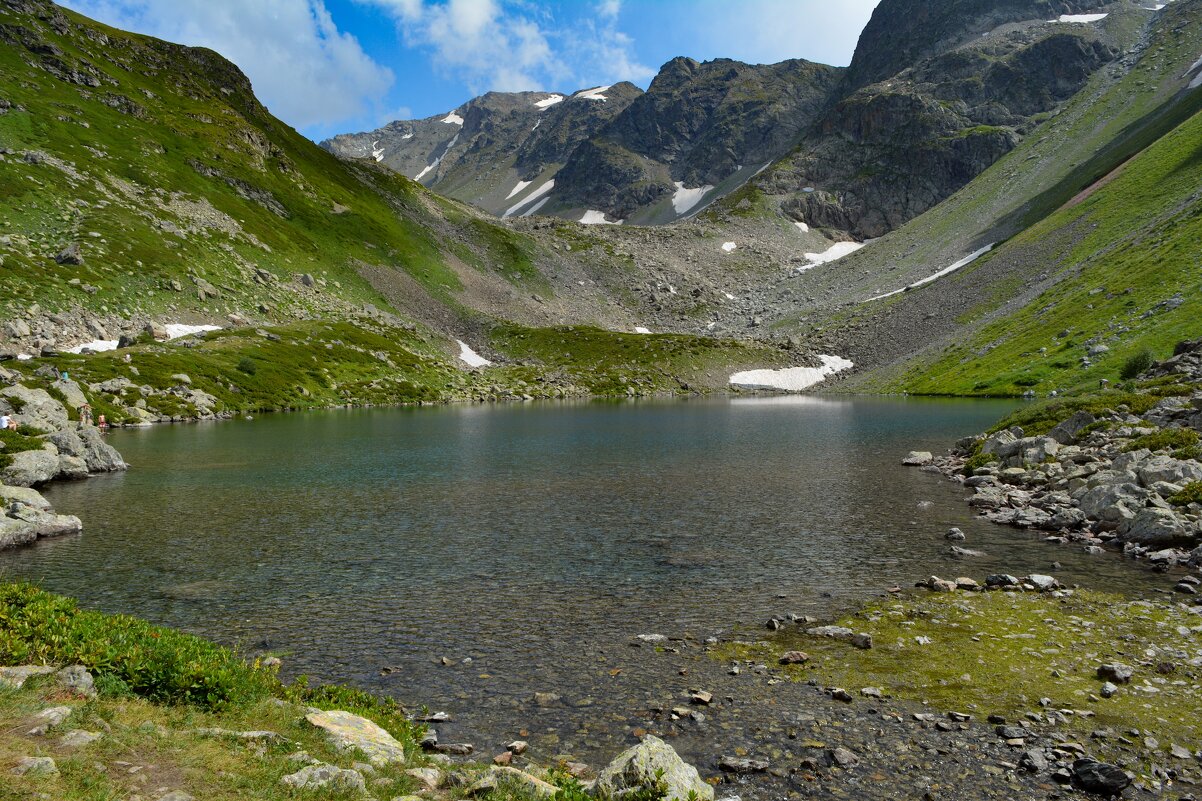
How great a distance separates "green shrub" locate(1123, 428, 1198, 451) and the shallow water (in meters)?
9.73

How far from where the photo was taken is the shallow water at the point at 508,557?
1827cm

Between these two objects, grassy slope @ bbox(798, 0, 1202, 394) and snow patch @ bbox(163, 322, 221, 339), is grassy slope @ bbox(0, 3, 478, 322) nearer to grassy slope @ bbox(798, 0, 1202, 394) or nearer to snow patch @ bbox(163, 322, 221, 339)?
snow patch @ bbox(163, 322, 221, 339)

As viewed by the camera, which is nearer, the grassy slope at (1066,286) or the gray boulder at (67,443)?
the gray boulder at (67,443)

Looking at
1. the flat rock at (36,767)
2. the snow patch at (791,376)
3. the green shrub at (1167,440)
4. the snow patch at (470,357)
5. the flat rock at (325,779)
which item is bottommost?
the flat rock at (325,779)

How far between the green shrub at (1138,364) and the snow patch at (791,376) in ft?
296

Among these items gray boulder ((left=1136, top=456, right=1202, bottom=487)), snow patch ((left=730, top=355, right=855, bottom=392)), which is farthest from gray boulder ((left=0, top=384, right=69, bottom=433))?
snow patch ((left=730, top=355, right=855, bottom=392))

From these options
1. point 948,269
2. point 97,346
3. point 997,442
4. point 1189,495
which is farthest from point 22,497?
point 948,269

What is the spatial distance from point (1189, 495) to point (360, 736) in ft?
116

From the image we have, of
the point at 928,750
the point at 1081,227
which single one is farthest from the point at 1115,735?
the point at 1081,227

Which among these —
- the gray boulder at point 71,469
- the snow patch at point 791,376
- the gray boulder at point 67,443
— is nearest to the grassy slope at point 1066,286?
the snow patch at point 791,376

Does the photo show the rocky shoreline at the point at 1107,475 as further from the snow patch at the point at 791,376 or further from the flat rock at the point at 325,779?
the snow patch at the point at 791,376

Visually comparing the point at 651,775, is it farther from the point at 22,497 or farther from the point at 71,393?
the point at 71,393

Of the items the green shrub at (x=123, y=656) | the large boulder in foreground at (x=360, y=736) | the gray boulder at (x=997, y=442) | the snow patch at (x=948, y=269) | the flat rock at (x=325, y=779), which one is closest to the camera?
the flat rock at (x=325, y=779)

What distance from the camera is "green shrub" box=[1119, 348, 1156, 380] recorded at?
74.2 meters
